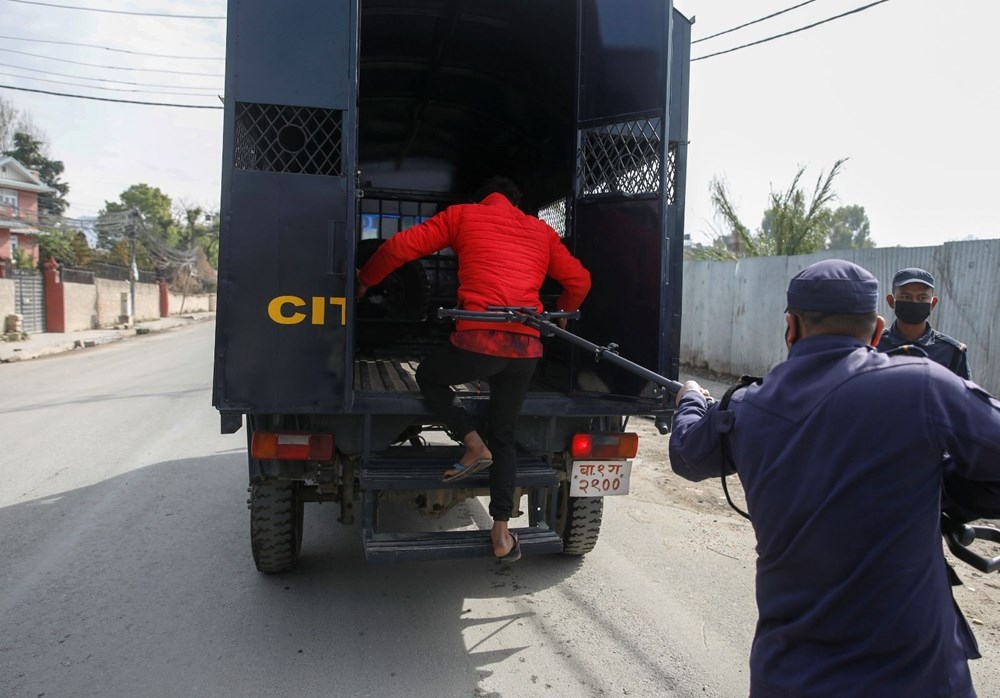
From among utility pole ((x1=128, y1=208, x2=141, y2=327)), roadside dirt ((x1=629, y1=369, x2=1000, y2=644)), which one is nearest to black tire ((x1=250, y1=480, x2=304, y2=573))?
roadside dirt ((x1=629, y1=369, x2=1000, y2=644))

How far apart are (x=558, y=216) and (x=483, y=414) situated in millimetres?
3413

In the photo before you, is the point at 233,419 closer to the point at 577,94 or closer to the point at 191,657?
the point at 191,657

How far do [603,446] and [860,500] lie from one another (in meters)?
2.56

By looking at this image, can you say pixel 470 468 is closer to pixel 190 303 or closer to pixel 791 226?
pixel 791 226

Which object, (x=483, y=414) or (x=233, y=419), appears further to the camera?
(x=483, y=414)

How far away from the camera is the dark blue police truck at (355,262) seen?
3.38 m

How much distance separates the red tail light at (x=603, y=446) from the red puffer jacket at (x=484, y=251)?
736 mm

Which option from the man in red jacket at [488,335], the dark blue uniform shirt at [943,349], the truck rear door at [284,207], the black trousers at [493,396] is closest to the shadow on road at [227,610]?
the man in red jacket at [488,335]

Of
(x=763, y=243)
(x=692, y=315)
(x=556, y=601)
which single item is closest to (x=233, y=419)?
(x=556, y=601)

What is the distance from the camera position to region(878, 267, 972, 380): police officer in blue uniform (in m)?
3.96

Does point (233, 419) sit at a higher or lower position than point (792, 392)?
lower

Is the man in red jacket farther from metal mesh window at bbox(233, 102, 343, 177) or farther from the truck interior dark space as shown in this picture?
metal mesh window at bbox(233, 102, 343, 177)

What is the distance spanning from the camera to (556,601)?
13.3 ft

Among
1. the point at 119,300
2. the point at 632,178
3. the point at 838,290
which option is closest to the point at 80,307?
the point at 119,300
